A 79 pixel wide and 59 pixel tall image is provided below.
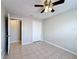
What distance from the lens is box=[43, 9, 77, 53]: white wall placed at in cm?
422

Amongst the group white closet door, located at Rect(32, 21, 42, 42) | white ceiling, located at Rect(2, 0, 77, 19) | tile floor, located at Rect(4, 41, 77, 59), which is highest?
white ceiling, located at Rect(2, 0, 77, 19)

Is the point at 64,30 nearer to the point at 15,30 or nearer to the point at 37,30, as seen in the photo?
the point at 37,30

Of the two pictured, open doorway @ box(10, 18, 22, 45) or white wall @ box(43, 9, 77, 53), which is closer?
white wall @ box(43, 9, 77, 53)

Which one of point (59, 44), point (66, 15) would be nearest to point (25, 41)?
point (59, 44)

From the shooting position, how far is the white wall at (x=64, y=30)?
422 centimetres

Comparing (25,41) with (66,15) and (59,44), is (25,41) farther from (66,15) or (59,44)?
(66,15)

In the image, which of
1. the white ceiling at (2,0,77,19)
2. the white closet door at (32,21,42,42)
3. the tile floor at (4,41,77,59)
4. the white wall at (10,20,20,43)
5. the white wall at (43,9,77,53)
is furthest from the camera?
the white closet door at (32,21,42,42)

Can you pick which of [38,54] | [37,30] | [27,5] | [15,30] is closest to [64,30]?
[38,54]

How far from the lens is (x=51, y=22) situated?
244 inches

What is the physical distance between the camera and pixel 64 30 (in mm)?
4879

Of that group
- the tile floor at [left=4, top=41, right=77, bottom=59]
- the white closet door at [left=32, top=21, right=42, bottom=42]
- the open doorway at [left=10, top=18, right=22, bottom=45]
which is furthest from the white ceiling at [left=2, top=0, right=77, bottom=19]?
the tile floor at [left=4, top=41, right=77, bottom=59]

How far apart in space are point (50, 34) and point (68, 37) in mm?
1960

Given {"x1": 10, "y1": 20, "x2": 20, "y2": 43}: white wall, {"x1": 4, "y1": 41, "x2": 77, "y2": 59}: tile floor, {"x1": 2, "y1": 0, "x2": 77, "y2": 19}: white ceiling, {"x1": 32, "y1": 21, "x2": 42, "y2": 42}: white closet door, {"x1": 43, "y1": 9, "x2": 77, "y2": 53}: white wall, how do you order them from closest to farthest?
{"x1": 2, "y1": 0, "x2": 77, "y2": 19}: white ceiling
{"x1": 4, "y1": 41, "x2": 77, "y2": 59}: tile floor
{"x1": 43, "y1": 9, "x2": 77, "y2": 53}: white wall
{"x1": 10, "y1": 20, "x2": 20, "y2": 43}: white wall
{"x1": 32, "y1": 21, "x2": 42, "y2": 42}: white closet door

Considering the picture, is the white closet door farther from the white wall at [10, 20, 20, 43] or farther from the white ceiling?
the white ceiling
